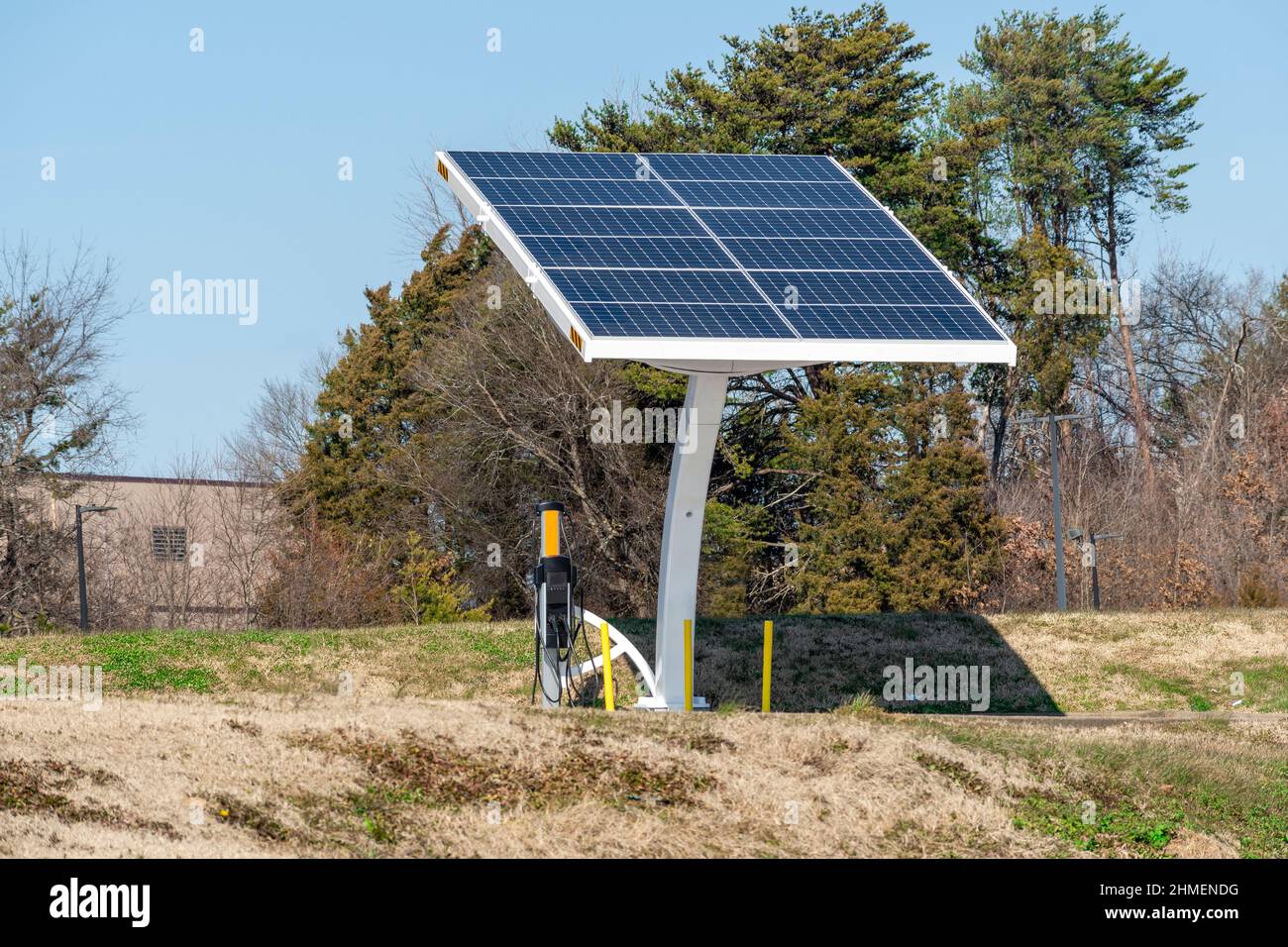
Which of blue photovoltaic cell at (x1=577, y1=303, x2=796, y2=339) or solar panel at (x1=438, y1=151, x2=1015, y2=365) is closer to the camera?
blue photovoltaic cell at (x1=577, y1=303, x2=796, y2=339)

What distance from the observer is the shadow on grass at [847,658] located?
25828mm

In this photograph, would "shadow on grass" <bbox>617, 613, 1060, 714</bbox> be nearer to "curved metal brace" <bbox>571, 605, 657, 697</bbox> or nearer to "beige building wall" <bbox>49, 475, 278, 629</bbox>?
"curved metal brace" <bbox>571, 605, 657, 697</bbox>

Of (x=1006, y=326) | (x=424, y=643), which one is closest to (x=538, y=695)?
(x=424, y=643)

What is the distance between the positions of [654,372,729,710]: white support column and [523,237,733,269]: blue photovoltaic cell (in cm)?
162

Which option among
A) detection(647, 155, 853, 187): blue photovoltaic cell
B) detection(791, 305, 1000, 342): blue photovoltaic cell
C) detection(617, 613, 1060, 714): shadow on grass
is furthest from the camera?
detection(617, 613, 1060, 714): shadow on grass

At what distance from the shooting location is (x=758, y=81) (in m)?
54.0

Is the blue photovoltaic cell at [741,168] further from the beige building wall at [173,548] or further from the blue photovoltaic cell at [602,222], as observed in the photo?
the beige building wall at [173,548]

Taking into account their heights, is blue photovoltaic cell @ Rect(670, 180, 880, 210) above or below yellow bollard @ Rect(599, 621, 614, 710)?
above

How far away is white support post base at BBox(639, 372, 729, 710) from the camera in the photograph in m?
20.1

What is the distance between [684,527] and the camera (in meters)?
20.9

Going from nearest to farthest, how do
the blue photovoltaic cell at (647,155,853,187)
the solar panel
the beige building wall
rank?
1. the solar panel
2. the blue photovoltaic cell at (647,155,853,187)
3. the beige building wall

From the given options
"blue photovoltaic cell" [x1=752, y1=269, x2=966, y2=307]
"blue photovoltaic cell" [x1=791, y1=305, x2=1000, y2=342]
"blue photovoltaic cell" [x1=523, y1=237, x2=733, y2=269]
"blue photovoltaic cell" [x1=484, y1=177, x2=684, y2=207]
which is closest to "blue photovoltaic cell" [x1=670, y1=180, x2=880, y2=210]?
"blue photovoltaic cell" [x1=484, y1=177, x2=684, y2=207]

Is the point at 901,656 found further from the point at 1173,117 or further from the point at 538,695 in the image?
the point at 1173,117

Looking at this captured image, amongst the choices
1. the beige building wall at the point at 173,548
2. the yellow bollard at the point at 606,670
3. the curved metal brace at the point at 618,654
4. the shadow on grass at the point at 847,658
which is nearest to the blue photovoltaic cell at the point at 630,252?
the curved metal brace at the point at 618,654
